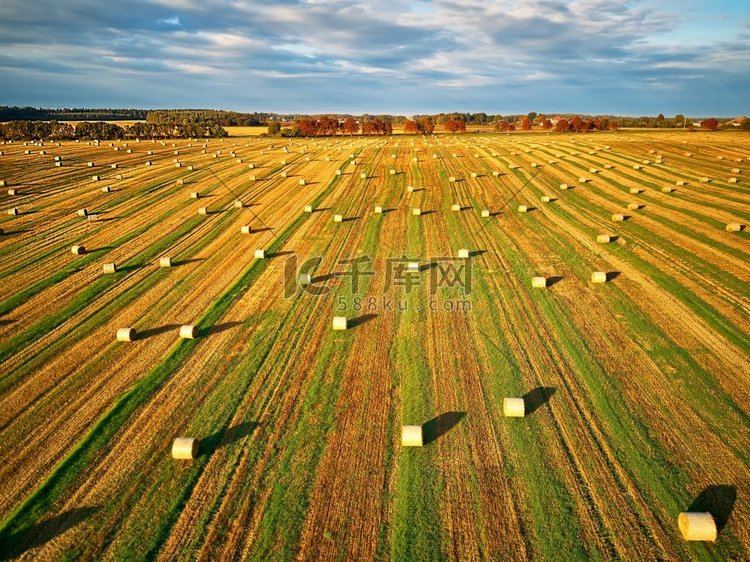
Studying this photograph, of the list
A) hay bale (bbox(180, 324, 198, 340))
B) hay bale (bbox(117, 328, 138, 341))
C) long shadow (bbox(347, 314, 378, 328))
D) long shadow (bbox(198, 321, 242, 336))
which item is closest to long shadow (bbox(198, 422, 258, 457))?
hay bale (bbox(180, 324, 198, 340))

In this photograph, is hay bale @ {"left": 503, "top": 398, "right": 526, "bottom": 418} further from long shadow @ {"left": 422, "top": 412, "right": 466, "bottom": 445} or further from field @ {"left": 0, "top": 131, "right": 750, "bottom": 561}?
long shadow @ {"left": 422, "top": 412, "right": 466, "bottom": 445}

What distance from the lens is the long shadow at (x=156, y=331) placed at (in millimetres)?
14203

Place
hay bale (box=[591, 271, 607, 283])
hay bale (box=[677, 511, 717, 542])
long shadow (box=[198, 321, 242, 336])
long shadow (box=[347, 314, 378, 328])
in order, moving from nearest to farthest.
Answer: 1. hay bale (box=[677, 511, 717, 542])
2. long shadow (box=[198, 321, 242, 336])
3. long shadow (box=[347, 314, 378, 328])
4. hay bale (box=[591, 271, 607, 283])

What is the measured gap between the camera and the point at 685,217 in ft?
78.0

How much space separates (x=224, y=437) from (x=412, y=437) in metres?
4.28

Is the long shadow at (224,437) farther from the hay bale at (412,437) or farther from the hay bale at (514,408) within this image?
the hay bale at (514,408)

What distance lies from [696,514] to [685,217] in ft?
69.2

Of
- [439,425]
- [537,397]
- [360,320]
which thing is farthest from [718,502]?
[360,320]

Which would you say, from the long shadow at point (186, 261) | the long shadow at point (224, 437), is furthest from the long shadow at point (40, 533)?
the long shadow at point (186, 261)

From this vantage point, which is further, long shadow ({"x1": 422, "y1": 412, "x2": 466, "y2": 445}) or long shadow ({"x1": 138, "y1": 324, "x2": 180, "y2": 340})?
long shadow ({"x1": 138, "y1": 324, "x2": 180, "y2": 340})

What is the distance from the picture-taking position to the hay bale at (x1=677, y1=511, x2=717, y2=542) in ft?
24.2

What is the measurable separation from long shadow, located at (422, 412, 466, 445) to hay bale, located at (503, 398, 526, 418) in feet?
3.36

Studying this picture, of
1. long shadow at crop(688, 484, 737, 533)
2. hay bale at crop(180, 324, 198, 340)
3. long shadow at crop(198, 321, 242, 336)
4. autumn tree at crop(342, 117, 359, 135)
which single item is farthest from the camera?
autumn tree at crop(342, 117, 359, 135)

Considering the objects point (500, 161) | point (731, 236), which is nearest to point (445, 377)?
point (731, 236)
